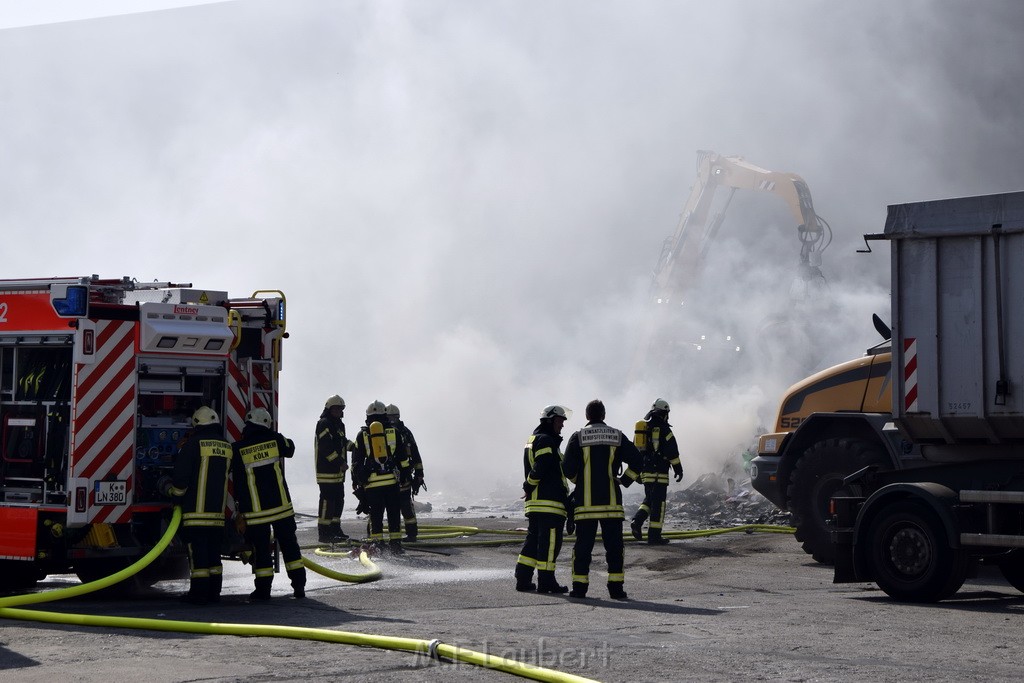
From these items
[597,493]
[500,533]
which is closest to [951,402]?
→ [597,493]

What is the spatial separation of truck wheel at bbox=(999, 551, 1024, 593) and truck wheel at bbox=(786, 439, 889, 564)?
2.24m

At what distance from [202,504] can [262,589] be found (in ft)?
2.79

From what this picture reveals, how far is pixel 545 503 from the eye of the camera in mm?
10719

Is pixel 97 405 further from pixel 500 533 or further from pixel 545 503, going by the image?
pixel 500 533

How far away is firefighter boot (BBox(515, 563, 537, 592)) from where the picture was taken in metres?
10.8

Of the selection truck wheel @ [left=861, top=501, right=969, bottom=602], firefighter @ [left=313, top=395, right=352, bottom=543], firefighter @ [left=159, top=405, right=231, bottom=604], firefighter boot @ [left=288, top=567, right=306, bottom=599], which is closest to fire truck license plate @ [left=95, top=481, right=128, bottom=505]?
firefighter @ [left=159, top=405, right=231, bottom=604]

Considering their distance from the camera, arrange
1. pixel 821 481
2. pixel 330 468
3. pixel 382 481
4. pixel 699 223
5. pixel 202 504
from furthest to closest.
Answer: pixel 699 223 → pixel 330 468 → pixel 382 481 → pixel 821 481 → pixel 202 504

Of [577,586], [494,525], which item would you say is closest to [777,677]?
[577,586]

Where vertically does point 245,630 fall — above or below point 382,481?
below

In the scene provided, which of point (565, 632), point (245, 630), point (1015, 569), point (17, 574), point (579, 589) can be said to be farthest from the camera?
point (1015, 569)

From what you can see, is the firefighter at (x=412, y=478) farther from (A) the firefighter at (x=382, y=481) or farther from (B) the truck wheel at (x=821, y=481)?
(B) the truck wheel at (x=821, y=481)

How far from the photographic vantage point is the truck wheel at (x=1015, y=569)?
10484 mm

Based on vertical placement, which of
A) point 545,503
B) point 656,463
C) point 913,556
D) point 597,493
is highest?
point 656,463

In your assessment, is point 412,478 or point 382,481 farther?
point 412,478
